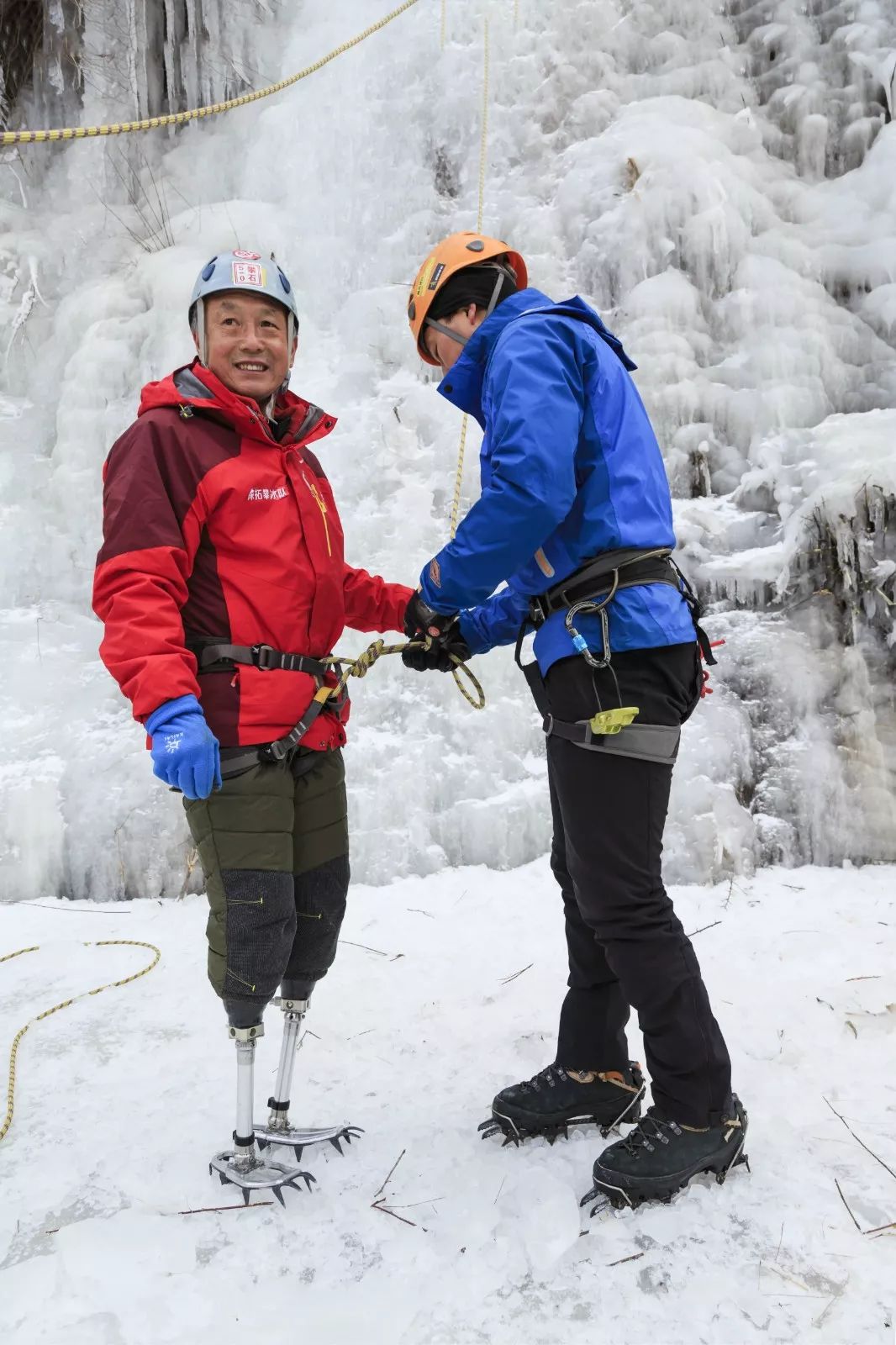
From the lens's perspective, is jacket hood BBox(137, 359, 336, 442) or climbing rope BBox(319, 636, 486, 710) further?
climbing rope BBox(319, 636, 486, 710)

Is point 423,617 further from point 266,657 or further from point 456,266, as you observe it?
point 456,266

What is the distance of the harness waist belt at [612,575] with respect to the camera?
1863mm

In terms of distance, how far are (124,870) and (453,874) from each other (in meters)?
1.62

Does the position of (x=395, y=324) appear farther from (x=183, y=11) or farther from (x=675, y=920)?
(x=675, y=920)

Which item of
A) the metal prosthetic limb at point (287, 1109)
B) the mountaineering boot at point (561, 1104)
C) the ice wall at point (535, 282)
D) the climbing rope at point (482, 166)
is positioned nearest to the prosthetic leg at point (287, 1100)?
the metal prosthetic limb at point (287, 1109)

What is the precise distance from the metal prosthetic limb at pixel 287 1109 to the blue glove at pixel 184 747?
0.74 metres

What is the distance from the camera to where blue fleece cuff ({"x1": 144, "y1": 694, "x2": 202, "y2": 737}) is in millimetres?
1721

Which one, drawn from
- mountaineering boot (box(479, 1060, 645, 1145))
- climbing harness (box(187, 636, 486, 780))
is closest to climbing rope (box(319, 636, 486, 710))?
climbing harness (box(187, 636, 486, 780))

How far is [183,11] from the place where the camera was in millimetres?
5785

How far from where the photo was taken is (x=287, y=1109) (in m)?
2.18

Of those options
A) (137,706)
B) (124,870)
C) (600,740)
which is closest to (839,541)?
(600,740)

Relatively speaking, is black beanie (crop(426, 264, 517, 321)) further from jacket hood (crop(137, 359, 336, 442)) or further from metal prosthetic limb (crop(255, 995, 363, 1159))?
metal prosthetic limb (crop(255, 995, 363, 1159))

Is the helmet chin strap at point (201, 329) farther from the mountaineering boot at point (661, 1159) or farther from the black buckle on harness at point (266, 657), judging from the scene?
the mountaineering boot at point (661, 1159)

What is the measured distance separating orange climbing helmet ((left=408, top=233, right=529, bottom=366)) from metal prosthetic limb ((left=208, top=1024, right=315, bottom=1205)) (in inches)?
68.6
